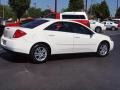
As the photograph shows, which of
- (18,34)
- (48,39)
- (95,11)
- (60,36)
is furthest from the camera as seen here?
(95,11)

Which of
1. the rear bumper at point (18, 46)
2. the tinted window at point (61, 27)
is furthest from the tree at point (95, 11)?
the rear bumper at point (18, 46)

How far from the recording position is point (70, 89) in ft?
23.5

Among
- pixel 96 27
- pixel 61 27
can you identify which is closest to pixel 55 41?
pixel 61 27

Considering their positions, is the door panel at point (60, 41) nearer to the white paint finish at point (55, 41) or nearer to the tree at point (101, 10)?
the white paint finish at point (55, 41)

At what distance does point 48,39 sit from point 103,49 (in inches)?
106

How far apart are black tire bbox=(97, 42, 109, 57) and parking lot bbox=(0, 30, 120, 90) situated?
0.85 ft

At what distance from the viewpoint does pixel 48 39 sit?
10.5 meters

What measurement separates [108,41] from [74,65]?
2541 millimetres

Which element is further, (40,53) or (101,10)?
(101,10)

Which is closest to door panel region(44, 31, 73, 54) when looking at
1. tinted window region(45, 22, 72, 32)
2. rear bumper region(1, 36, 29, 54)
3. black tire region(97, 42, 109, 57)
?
tinted window region(45, 22, 72, 32)

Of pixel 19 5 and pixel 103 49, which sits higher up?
pixel 19 5

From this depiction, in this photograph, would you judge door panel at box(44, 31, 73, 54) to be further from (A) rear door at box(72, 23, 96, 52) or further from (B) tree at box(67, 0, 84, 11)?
(B) tree at box(67, 0, 84, 11)

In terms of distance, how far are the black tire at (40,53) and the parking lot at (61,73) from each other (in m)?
0.19

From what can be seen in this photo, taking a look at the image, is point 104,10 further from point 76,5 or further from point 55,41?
point 55,41
